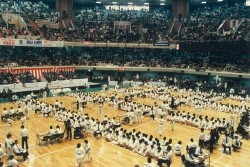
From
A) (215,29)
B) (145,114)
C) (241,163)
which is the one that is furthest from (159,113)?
(215,29)

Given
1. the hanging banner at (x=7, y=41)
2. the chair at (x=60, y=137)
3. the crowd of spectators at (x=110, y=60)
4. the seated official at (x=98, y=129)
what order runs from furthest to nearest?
the crowd of spectators at (x=110, y=60) → the hanging banner at (x=7, y=41) → the seated official at (x=98, y=129) → the chair at (x=60, y=137)

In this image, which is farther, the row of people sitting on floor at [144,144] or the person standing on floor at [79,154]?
the row of people sitting on floor at [144,144]

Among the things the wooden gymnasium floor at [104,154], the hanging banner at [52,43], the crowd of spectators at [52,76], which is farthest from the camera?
the hanging banner at [52,43]

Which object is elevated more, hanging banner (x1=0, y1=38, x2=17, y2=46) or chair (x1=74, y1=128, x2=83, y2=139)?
hanging banner (x1=0, y1=38, x2=17, y2=46)

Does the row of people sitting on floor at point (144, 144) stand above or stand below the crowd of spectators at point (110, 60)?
below

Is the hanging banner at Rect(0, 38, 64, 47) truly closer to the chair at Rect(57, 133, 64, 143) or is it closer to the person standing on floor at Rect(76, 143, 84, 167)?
the chair at Rect(57, 133, 64, 143)

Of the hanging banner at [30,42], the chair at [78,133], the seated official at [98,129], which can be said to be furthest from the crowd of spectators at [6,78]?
the seated official at [98,129]

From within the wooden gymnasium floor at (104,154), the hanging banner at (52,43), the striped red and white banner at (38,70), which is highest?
the hanging banner at (52,43)

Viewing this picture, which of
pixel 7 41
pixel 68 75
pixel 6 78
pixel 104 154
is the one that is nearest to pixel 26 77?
pixel 6 78

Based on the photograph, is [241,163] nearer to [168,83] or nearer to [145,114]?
[145,114]

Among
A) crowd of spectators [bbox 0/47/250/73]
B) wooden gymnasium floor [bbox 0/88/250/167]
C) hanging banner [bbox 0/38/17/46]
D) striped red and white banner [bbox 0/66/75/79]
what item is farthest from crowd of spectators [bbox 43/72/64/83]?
wooden gymnasium floor [bbox 0/88/250/167]

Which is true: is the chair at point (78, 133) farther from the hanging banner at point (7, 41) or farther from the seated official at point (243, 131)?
the hanging banner at point (7, 41)

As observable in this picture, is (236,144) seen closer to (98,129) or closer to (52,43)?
(98,129)

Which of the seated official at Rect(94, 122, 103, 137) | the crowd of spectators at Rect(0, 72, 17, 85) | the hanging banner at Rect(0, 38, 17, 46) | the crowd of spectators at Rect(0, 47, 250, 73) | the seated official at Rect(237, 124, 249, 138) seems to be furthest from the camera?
the crowd of spectators at Rect(0, 47, 250, 73)
